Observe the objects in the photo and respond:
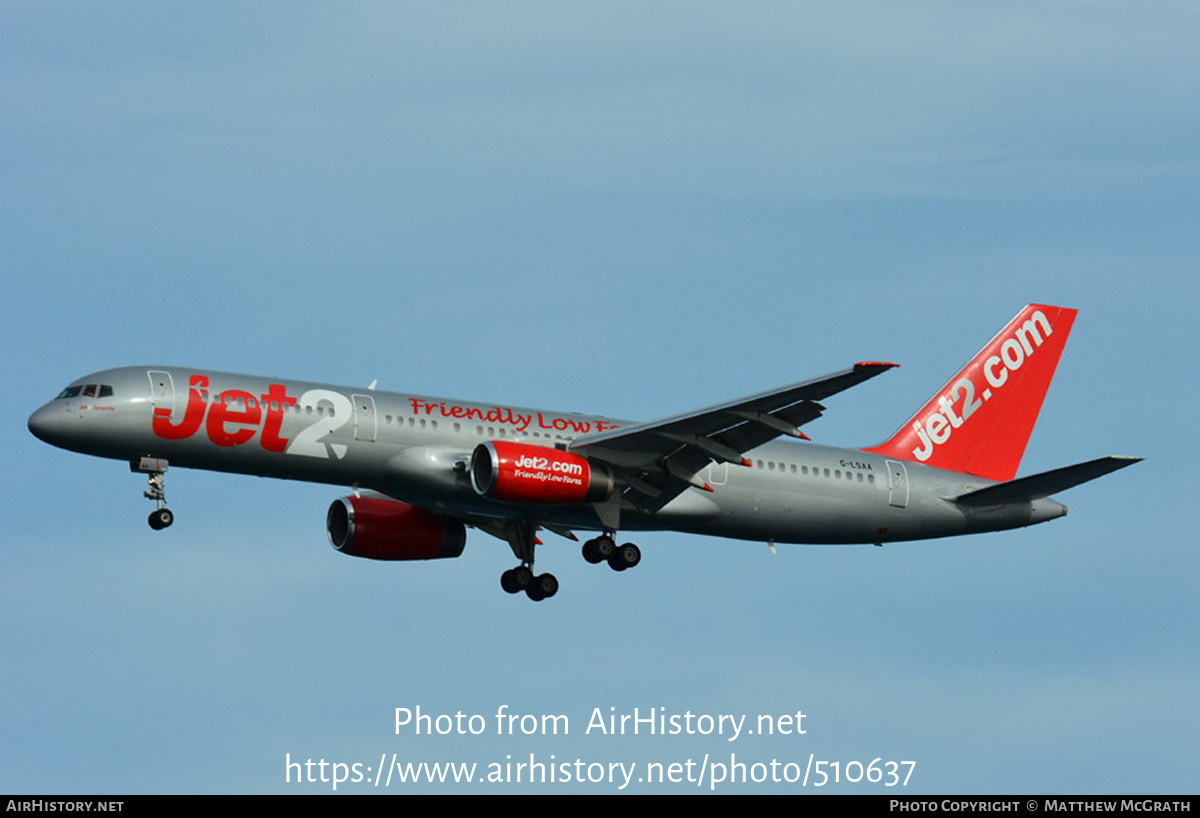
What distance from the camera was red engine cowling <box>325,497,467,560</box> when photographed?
57.6 m

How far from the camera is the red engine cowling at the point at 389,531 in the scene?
57.6 meters

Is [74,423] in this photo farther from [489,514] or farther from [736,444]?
[736,444]

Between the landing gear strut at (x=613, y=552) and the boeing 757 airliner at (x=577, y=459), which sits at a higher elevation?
the boeing 757 airliner at (x=577, y=459)

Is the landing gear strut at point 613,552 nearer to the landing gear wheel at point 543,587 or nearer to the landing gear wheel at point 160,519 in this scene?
the landing gear wheel at point 543,587

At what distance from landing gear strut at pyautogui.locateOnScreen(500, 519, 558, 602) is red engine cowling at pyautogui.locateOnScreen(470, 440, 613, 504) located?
14.5 feet

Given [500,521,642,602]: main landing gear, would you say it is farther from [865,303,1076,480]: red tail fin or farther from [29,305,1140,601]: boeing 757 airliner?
[865,303,1076,480]: red tail fin

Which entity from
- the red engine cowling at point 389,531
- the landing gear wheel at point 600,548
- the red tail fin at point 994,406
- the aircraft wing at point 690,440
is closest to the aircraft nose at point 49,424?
the red engine cowling at point 389,531

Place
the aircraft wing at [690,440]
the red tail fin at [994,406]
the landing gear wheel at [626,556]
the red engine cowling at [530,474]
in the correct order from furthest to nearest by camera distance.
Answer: the red tail fin at [994,406], the landing gear wheel at [626,556], the red engine cowling at [530,474], the aircraft wing at [690,440]

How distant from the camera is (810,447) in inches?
2245

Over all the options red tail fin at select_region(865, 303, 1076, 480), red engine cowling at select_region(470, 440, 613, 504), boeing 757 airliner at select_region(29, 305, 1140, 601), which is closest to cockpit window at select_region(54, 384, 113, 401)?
boeing 757 airliner at select_region(29, 305, 1140, 601)

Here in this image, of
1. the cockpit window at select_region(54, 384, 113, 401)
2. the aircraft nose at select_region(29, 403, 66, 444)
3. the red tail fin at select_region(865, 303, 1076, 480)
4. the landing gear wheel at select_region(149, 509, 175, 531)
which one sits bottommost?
the landing gear wheel at select_region(149, 509, 175, 531)

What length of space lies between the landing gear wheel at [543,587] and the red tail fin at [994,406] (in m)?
10.3

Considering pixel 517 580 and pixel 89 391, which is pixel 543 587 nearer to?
pixel 517 580

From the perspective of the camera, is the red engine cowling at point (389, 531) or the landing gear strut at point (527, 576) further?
the red engine cowling at point (389, 531)
